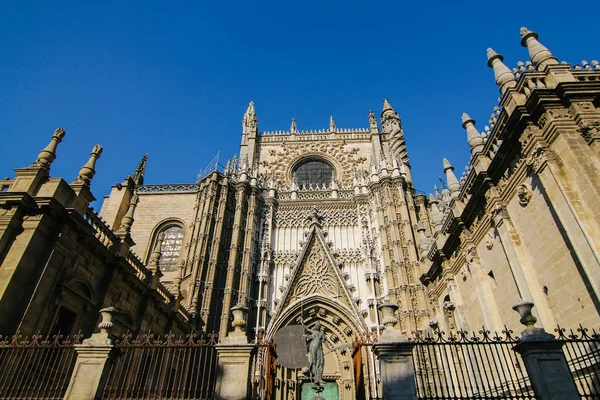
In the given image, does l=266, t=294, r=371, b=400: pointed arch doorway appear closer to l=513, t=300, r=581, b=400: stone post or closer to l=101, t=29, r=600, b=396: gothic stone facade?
l=101, t=29, r=600, b=396: gothic stone facade

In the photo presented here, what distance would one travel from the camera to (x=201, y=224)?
73.7 feet

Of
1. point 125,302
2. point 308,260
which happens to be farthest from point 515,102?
point 308,260

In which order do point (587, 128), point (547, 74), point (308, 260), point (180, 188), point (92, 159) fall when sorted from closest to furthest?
point (587, 128) → point (547, 74) → point (92, 159) → point (308, 260) → point (180, 188)

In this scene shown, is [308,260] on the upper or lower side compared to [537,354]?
upper

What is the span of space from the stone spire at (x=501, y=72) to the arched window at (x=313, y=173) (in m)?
17.8

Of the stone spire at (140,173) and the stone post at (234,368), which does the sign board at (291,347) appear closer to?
the stone post at (234,368)

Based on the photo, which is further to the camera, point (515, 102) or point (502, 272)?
point (502, 272)

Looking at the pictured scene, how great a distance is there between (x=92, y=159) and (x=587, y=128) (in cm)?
1276

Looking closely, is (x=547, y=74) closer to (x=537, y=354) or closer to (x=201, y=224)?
(x=537, y=354)

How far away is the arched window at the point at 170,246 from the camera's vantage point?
23.1 m

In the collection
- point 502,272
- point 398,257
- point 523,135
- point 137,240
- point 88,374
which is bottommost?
point 88,374

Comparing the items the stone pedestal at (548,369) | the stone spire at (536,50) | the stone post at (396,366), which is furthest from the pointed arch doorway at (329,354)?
the stone spire at (536,50)

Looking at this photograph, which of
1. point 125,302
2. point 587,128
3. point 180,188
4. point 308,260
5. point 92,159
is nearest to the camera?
point 587,128

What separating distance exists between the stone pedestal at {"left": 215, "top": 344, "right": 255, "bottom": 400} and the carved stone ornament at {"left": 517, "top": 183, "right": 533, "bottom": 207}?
7.92 m
